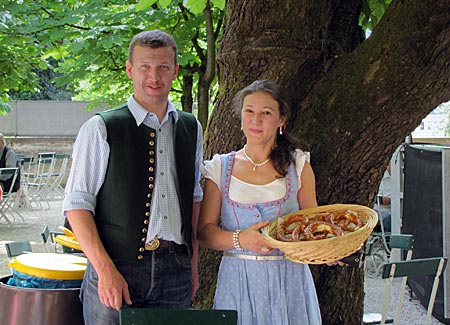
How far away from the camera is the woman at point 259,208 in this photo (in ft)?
9.16

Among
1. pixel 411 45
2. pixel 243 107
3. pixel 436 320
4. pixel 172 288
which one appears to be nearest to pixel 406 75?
pixel 411 45

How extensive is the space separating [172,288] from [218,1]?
2.30m

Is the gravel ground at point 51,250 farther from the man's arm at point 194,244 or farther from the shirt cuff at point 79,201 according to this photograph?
the shirt cuff at point 79,201

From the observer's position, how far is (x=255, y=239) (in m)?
2.64

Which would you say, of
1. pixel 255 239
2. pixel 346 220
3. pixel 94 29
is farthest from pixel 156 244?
pixel 94 29

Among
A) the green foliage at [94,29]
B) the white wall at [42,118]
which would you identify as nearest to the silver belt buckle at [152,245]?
the green foliage at [94,29]

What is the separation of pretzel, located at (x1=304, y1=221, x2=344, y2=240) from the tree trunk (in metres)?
0.96

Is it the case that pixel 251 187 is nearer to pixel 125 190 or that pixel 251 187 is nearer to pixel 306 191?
pixel 306 191

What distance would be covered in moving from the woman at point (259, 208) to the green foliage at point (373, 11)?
1.97 meters

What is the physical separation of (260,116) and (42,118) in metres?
20.8

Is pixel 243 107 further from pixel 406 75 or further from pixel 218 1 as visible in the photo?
pixel 218 1

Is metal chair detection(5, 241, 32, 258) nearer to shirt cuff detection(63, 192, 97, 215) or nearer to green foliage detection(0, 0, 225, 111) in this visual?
shirt cuff detection(63, 192, 97, 215)

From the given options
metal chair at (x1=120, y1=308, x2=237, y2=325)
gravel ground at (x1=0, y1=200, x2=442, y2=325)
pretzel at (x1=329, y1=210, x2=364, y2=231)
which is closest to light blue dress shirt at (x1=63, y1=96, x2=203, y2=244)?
metal chair at (x1=120, y1=308, x2=237, y2=325)

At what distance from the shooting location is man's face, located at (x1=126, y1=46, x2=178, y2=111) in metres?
2.57
